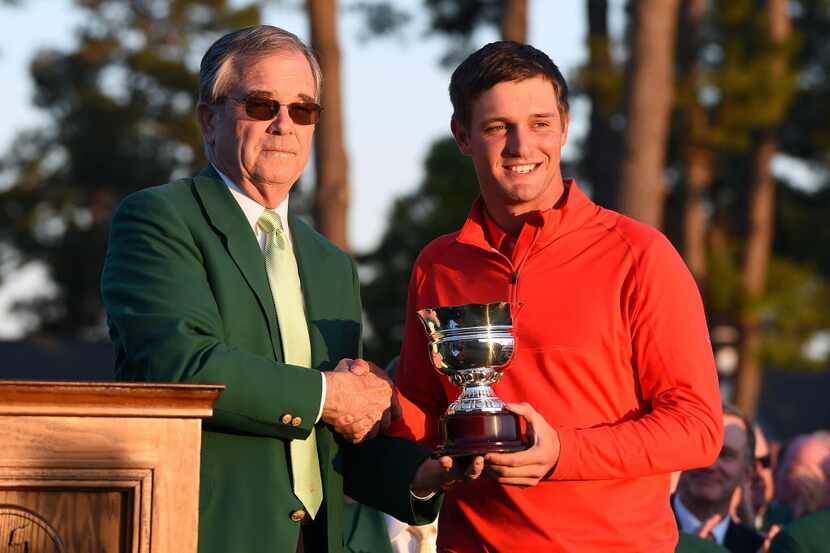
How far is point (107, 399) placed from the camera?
3.93 meters

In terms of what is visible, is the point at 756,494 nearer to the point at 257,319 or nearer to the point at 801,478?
the point at 801,478

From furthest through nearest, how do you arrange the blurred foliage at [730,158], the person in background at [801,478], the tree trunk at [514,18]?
the blurred foliage at [730,158]
the tree trunk at [514,18]
the person in background at [801,478]

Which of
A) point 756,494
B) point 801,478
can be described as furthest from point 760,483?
point 801,478

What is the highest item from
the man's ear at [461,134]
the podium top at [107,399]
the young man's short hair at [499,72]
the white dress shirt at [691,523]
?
the young man's short hair at [499,72]

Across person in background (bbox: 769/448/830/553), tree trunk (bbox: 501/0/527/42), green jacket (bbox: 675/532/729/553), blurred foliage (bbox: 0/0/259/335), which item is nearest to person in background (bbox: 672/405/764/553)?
person in background (bbox: 769/448/830/553)

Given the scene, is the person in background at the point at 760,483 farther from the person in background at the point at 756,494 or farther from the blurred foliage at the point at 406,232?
the blurred foliage at the point at 406,232

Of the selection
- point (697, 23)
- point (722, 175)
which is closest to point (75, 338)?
point (722, 175)

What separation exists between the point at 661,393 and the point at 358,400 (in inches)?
34.8

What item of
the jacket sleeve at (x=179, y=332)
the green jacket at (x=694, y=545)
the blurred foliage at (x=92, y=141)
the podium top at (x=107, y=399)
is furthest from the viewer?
the blurred foliage at (x=92, y=141)

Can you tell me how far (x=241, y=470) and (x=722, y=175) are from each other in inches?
1584

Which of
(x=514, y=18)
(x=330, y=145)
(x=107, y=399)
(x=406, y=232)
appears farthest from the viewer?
(x=406, y=232)

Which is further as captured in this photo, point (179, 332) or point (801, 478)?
point (801, 478)

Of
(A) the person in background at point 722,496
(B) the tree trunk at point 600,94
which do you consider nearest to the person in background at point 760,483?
(A) the person in background at point 722,496

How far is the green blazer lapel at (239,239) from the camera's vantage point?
15.7 feet
